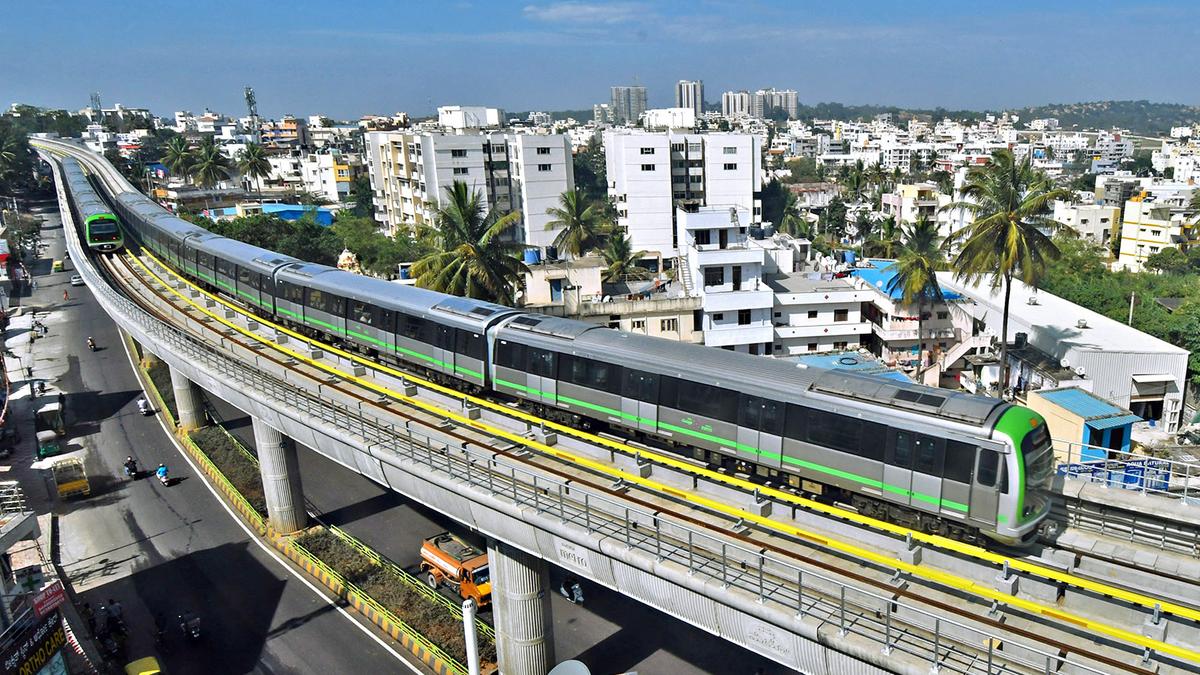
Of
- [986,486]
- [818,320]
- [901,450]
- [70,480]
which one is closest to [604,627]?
[901,450]

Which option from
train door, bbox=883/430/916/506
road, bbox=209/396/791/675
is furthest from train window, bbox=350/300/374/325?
train door, bbox=883/430/916/506

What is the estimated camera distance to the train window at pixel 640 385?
774 inches

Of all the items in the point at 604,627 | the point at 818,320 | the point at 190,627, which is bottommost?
the point at 604,627

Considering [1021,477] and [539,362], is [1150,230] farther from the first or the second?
[1021,477]

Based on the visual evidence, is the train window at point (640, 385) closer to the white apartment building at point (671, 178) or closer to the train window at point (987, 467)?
the train window at point (987, 467)

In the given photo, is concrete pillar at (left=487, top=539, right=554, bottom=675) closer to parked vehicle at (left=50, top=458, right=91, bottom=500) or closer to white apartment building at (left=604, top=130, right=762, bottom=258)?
parked vehicle at (left=50, top=458, right=91, bottom=500)

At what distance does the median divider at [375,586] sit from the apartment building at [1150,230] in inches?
2949

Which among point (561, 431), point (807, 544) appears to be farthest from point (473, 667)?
point (561, 431)

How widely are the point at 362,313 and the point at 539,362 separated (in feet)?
32.3

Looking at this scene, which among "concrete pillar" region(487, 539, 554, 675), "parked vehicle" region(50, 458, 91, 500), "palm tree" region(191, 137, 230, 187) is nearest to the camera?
"concrete pillar" region(487, 539, 554, 675)

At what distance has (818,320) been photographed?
153 ft

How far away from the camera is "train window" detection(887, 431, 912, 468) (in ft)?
50.2

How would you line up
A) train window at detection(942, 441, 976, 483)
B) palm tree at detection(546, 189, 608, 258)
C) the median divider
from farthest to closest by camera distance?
1. palm tree at detection(546, 189, 608, 258)
2. the median divider
3. train window at detection(942, 441, 976, 483)

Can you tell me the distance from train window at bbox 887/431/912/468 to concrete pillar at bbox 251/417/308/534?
68.2 feet
